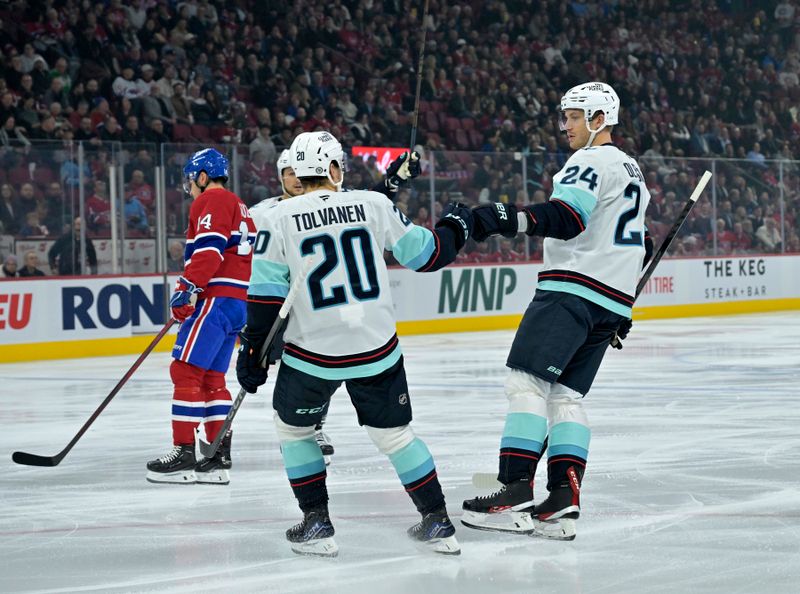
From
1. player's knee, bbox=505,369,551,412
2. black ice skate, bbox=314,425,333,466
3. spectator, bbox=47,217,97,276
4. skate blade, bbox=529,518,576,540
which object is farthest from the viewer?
spectator, bbox=47,217,97,276

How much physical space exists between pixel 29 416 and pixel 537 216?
475 centimetres

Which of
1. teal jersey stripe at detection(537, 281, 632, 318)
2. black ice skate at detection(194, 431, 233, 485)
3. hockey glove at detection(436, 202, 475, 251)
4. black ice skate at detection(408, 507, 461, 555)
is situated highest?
hockey glove at detection(436, 202, 475, 251)

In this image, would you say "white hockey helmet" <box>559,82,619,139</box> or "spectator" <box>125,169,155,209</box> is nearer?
"white hockey helmet" <box>559,82,619,139</box>

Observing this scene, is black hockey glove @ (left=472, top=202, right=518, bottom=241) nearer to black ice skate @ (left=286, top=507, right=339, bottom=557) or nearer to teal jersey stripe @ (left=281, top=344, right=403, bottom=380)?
teal jersey stripe @ (left=281, top=344, right=403, bottom=380)

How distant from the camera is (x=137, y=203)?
1233 centimetres

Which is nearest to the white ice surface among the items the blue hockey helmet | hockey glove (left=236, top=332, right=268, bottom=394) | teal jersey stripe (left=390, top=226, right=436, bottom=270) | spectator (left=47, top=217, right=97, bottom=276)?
hockey glove (left=236, top=332, right=268, bottom=394)

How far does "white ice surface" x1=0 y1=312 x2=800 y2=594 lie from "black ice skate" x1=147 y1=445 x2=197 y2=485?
0.10m

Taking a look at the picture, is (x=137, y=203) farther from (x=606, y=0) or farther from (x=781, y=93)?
(x=781, y=93)

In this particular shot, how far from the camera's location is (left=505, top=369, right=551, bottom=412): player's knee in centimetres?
430

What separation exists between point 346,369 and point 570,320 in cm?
79

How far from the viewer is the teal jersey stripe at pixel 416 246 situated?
4.02 metres

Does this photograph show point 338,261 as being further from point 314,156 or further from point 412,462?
point 412,462

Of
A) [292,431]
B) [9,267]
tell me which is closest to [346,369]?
[292,431]

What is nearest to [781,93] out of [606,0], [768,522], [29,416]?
[606,0]
